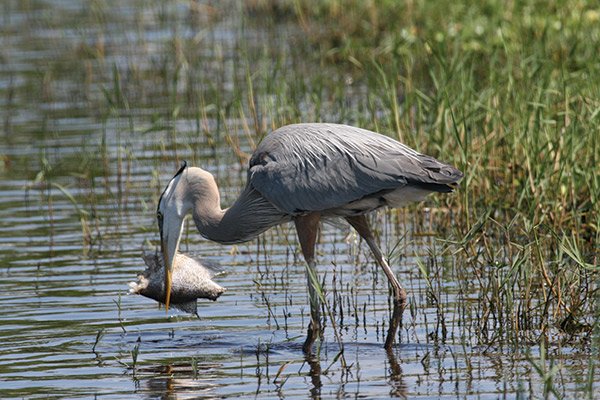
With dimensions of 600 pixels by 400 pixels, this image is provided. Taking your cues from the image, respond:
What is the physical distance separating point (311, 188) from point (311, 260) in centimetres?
42

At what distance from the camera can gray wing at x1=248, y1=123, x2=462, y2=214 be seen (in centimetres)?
670

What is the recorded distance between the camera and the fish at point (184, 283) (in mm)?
7004

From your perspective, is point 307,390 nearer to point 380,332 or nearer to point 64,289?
point 380,332

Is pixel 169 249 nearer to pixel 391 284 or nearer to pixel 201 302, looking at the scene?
pixel 201 302

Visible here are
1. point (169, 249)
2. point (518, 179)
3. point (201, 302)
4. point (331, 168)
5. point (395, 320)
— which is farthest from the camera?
point (518, 179)

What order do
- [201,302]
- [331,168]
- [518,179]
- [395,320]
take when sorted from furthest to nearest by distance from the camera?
[518,179] → [201,302] → [331,168] → [395,320]

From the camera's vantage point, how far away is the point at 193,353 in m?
6.80

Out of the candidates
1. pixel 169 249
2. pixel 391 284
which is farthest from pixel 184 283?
pixel 391 284

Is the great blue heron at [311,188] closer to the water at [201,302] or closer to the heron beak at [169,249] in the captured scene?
the heron beak at [169,249]

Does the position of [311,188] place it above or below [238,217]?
above

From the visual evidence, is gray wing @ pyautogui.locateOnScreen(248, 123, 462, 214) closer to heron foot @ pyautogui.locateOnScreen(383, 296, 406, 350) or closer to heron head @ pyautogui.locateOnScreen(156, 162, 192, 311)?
heron head @ pyautogui.locateOnScreen(156, 162, 192, 311)

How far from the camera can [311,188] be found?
6.87 metres

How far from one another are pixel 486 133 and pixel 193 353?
3311 mm

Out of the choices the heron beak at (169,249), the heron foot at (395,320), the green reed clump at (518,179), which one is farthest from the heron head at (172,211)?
the green reed clump at (518,179)
